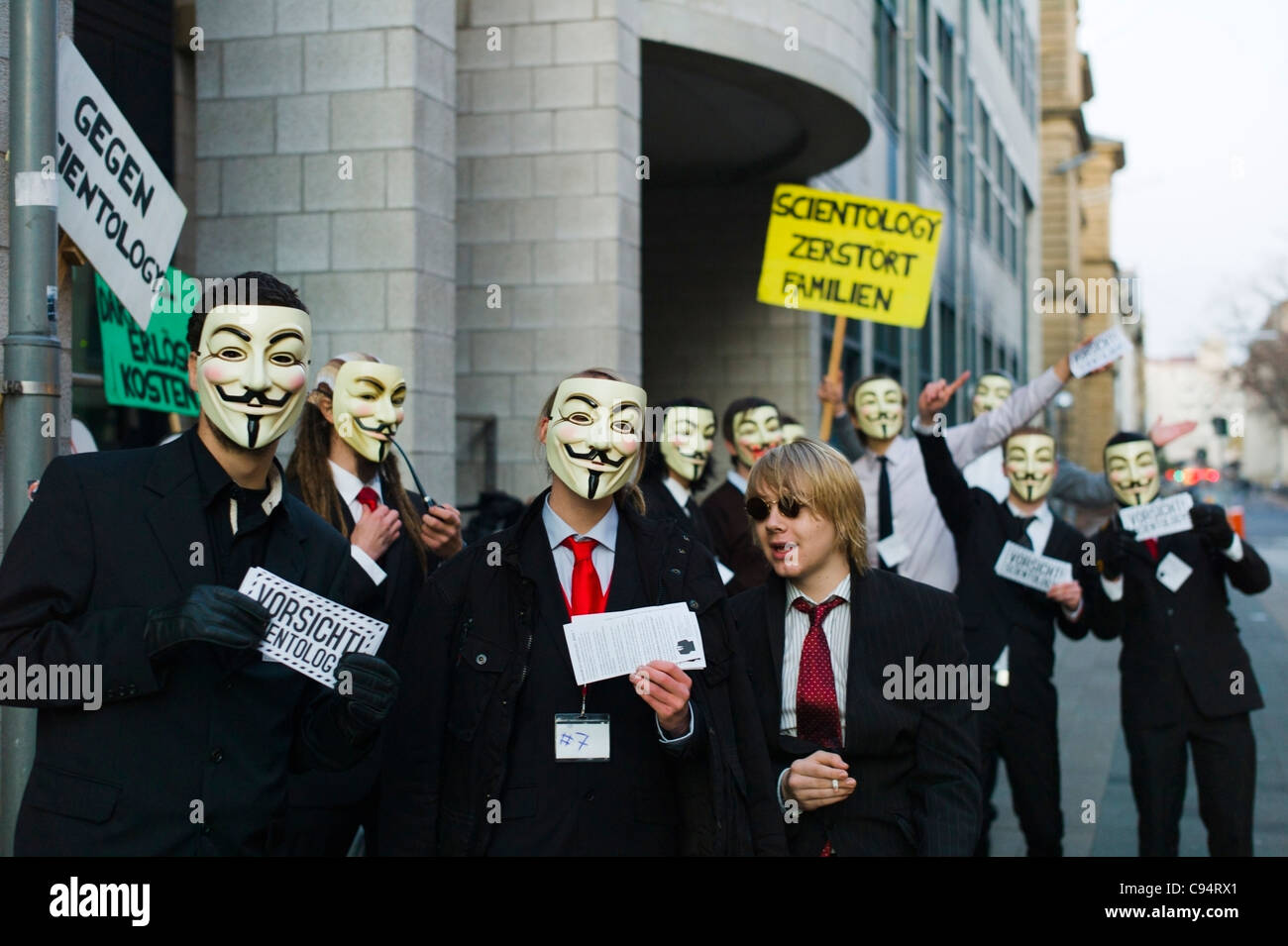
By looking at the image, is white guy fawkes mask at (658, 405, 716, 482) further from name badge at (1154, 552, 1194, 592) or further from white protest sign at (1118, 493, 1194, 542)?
name badge at (1154, 552, 1194, 592)

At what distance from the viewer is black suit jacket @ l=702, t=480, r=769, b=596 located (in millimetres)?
7090

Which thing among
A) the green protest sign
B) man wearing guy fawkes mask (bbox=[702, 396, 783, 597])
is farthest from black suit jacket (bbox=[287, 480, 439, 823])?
man wearing guy fawkes mask (bbox=[702, 396, 783, 597])

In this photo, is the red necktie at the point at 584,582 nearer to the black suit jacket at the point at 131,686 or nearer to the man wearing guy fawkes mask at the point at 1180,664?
the black suit jacket at the point at 131,686

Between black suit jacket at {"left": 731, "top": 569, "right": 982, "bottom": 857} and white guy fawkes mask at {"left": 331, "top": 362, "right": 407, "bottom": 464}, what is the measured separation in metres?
1.63

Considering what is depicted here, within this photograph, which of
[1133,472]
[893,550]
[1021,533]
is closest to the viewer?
[1133,472]

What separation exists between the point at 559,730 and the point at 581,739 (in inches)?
2.1

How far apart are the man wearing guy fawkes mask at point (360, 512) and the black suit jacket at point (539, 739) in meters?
0.73

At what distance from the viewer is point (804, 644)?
3873 mm

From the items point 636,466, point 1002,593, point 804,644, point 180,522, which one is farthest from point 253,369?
point 1002,593

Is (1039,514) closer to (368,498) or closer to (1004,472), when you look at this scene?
(1004,472)

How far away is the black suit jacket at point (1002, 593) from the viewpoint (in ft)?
21.2

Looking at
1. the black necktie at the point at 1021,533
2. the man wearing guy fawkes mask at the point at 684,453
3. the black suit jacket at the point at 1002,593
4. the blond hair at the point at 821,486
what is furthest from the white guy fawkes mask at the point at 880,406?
the blond hair at the point at 821,486

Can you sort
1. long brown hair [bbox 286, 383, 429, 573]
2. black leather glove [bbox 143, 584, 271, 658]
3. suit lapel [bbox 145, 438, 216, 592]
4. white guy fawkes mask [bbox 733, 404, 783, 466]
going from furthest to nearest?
white guy fawkes mask [bbox 733, 404, 783, 466]
long brown hair [bbox 286, 383, 429, 573]
suit lapel [bbox 145, 438, 216, 592]
black leather glove [bbox 143, 584, 271, 658]
